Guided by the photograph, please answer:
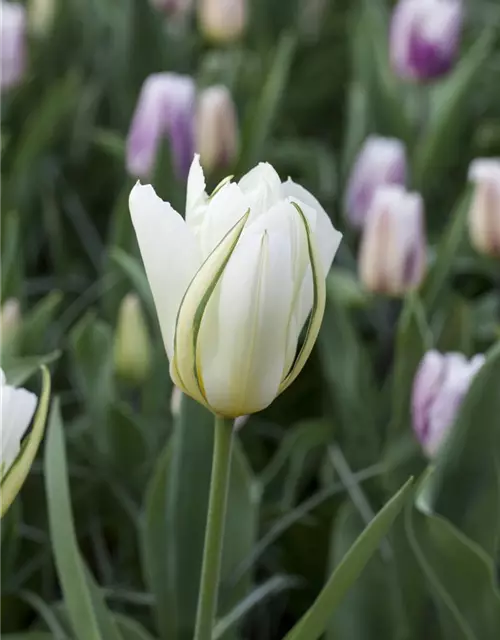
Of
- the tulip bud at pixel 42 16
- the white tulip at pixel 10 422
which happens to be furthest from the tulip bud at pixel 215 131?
the white tulip at pixel 10 422

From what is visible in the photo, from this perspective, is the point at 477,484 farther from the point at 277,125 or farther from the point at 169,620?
the point at 277,125

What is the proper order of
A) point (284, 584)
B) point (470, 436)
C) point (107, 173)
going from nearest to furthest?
point (470, 436) → point (284, 584) → point (107, 173)

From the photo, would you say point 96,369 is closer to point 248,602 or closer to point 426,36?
point 248,602

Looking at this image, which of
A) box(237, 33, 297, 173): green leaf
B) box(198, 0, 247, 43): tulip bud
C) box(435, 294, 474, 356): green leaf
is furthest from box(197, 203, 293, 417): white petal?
box(198, 0, 247, 43): tulip bud

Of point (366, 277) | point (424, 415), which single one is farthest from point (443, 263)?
point (424, 415)

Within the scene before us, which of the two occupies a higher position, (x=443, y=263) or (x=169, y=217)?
(x=169, y=217)

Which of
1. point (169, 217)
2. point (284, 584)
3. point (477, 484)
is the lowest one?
point (284, 584)

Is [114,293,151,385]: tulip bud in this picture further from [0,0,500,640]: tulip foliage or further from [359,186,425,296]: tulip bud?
[359,186,425,296]: tulip bud
